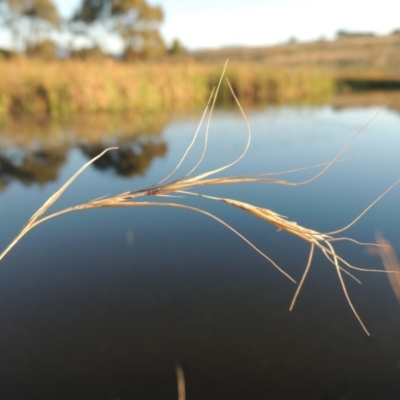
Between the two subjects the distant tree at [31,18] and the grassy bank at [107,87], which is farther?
the distant tree at [31,18]

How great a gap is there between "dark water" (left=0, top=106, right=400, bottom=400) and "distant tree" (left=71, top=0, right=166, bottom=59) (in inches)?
513

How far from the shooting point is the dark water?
3.78ft

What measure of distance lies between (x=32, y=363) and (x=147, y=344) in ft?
1.01

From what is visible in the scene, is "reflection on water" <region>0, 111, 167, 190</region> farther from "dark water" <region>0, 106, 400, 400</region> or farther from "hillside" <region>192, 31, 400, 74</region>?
"hillside" <region>192, 31, 400, 74</region>

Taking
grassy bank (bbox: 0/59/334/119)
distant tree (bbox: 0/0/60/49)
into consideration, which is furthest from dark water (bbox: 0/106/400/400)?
distant tree (bbox: 0/0/60/49)

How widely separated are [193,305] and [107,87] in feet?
17.2

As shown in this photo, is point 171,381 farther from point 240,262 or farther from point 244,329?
point 240,262

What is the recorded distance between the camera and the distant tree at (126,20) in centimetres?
1444

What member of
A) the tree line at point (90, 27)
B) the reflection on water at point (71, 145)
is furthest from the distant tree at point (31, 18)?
the reflection on water at point (71, 145)

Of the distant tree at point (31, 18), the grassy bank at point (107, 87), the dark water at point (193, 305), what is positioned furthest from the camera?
the distant tree at point (31, 18)

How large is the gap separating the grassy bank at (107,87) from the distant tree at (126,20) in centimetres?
731

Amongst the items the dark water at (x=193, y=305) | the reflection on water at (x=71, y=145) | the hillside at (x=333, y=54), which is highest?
the dark water at (x=193, y=305)

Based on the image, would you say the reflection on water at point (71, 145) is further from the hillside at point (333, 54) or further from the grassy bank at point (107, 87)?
the hillside at point (333, 54)

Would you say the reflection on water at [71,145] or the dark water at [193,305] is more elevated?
the dark water at [193,305]
